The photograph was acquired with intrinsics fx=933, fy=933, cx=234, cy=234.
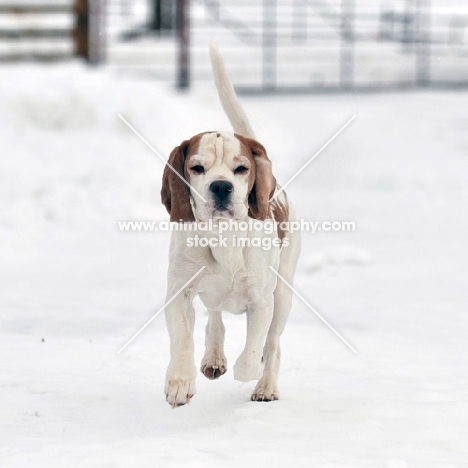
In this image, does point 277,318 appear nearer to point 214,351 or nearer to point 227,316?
point 214,351

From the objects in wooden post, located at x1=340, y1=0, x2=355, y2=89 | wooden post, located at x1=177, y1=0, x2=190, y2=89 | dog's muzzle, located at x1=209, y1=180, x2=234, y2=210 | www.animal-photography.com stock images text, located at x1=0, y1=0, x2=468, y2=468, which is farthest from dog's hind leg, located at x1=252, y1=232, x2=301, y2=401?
wooden post, located at x1=340, y1=0, x2=355, y2=89

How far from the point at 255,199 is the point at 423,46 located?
17.3 metres

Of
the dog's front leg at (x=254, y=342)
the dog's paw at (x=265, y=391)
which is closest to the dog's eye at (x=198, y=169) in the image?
the dog's front leg at (x=254, y=342)

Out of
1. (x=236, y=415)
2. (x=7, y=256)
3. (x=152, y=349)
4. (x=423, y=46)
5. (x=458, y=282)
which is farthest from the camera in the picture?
(x=423, y=46)

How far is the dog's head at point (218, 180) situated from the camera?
11.5ft

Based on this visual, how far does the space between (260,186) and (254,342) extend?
2.14 ft

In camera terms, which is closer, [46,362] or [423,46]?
[46,362]

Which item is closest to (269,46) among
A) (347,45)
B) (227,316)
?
(347,45)

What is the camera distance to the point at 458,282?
7449 mm

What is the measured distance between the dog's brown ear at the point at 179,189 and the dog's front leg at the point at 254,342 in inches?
20.7

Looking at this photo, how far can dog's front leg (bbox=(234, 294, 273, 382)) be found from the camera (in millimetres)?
3789

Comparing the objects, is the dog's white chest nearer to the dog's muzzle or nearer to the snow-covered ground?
the dog's muzzle

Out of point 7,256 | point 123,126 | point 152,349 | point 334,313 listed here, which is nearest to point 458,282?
point 334,313

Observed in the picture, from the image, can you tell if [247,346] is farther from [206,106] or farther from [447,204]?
[206,106]
